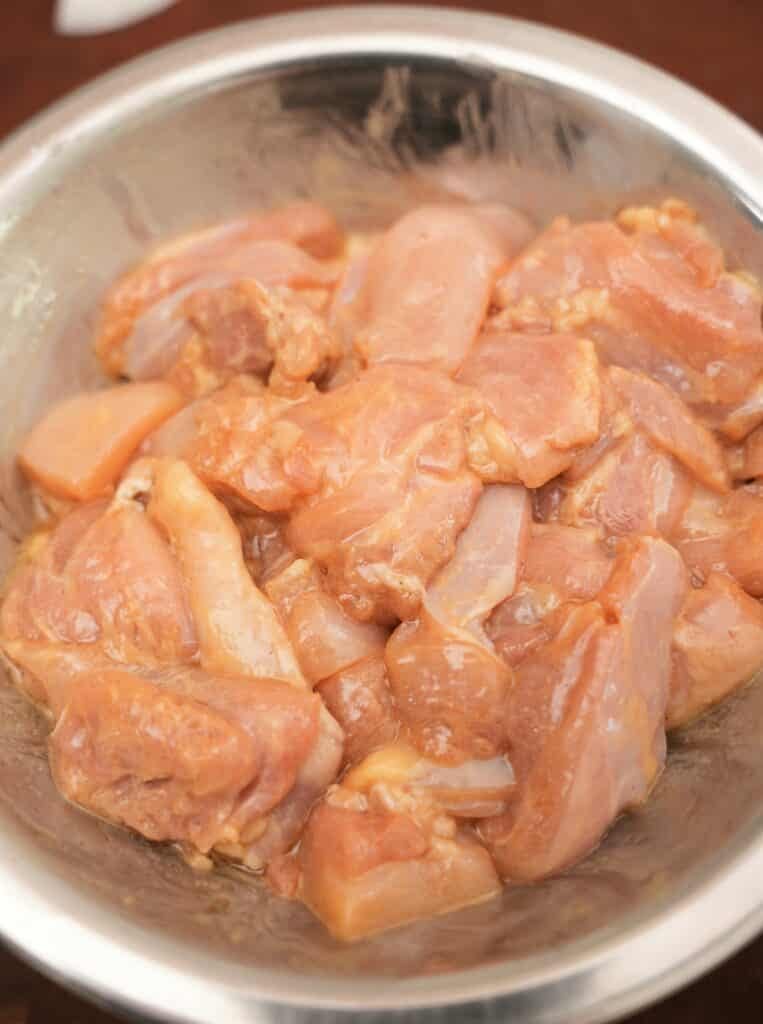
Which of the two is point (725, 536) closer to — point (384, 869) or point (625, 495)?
point (625, 495)

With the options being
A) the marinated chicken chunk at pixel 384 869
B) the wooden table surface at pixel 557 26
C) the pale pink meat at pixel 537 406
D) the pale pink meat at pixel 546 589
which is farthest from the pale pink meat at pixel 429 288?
the wooden table surface at pixel 557 26

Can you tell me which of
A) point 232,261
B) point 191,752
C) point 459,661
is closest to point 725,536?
point 459,661

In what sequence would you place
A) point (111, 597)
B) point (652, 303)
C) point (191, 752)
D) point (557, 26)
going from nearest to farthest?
point (191, 752), point (111, 597), point (652, 303), point (557, 26)

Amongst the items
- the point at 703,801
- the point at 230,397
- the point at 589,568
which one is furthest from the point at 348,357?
the point at 703,801

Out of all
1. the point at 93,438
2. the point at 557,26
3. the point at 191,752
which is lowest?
the point at 191,752

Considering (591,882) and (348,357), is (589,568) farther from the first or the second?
(348,357)

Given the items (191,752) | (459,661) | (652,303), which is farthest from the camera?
(652,303)

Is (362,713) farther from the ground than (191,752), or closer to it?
closer to it
